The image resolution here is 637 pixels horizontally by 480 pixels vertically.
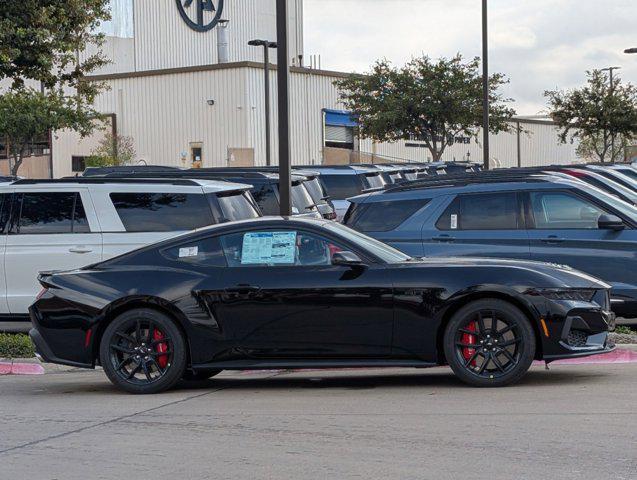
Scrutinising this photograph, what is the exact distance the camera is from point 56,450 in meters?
7.91

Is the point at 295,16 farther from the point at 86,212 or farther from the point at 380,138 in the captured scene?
the point at 86,212

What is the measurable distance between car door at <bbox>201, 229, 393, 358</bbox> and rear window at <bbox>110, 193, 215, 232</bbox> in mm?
3623

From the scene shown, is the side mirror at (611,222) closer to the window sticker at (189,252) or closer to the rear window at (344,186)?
the window sticker at (189,252)

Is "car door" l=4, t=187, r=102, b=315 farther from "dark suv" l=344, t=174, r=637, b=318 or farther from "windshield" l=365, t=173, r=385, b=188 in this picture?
"windshield" l=365, t=173, r=385, b=188

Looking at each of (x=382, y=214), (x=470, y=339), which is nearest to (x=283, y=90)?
(x=382, y=214)

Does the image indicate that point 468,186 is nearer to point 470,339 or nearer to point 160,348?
point 470,339

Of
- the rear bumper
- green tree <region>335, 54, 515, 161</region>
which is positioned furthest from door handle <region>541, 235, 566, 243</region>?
green tree <region>335, 54, 515, 161</region>

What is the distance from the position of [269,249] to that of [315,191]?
34.9 ft

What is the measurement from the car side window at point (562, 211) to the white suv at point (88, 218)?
3395mm

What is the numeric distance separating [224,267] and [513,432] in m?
3.32

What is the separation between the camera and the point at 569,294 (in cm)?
983

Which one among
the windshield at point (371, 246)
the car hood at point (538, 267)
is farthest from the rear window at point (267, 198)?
the car hood at point (538, 267)

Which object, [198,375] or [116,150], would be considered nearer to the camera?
[198,375]

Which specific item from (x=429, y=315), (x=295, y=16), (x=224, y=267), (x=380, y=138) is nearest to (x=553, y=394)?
(x=429, y=315)
